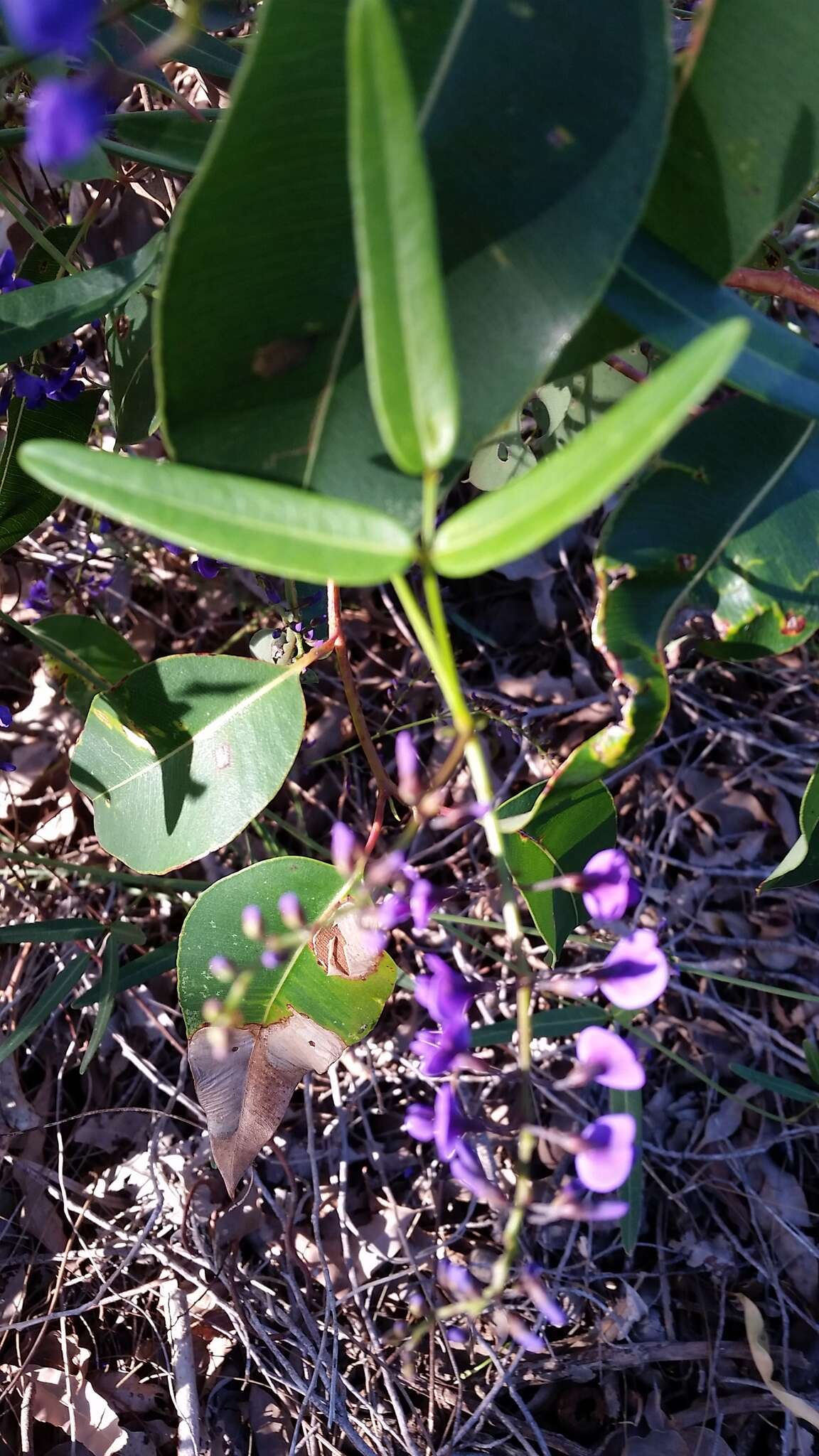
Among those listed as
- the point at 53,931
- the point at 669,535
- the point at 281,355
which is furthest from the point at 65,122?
the point at 53,931

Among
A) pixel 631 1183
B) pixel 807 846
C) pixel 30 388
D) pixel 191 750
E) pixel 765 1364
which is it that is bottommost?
pixel 765 1364

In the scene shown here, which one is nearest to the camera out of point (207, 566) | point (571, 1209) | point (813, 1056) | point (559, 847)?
point (571, 1209)

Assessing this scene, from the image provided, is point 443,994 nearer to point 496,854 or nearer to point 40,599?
point 496,854

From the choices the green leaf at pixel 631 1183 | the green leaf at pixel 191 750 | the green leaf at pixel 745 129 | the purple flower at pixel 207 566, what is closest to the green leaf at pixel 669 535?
the green leaf at pixel 745 129

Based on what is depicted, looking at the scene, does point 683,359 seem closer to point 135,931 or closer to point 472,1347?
point 135,931

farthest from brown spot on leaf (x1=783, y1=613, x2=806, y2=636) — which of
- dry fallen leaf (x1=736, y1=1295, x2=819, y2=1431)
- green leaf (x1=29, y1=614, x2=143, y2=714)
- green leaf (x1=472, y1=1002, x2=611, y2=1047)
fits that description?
dry fallen leaf (x1=736, y1=1295, x2=819, y2=1431)

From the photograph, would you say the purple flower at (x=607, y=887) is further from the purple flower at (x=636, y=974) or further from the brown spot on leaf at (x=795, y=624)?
the brown spot on leaf at (x=795, y=624)
